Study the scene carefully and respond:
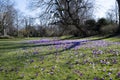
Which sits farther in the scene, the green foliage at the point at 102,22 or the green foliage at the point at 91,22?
the green foliage at the point at 91,22

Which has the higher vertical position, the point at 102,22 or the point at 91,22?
the point at 91,22

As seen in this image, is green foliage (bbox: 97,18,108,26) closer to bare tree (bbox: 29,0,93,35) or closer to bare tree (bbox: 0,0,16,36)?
bare tree (bbox: 29,0,93,35)

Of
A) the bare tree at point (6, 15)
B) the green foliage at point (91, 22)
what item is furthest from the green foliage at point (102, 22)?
the bare tree at point (6, 15)

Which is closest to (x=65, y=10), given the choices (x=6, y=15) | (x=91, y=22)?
(x=91, y=22)

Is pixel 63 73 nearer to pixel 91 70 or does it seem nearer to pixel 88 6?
pixel 91 70

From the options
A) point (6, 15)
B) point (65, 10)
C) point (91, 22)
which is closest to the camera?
point (65, 10)

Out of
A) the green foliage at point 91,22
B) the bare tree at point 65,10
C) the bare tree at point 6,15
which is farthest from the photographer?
the bare tree at point 6,15

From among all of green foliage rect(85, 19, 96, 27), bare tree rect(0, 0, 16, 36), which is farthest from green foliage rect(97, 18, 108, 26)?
bare tree rect(0, 0, 16, 36)

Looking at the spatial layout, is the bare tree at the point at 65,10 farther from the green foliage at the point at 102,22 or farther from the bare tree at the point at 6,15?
the bare tree at the point at 6,15

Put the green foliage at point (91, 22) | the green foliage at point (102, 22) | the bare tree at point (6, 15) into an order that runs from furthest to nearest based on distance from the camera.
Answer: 1. the bare tree at point (6, 15)
2. the green foliage at point (91, 22)
3. the green foliage at point (102, 22)

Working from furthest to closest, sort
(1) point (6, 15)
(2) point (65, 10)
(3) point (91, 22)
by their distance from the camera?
(1) point (6, 15) → (3) point (91, 22) → (2) point (65, 10)

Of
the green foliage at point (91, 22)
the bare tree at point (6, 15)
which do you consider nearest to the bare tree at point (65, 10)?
the green foliage at point (91, 22)

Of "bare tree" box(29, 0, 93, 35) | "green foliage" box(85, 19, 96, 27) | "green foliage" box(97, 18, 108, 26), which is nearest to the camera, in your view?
"bare tree" box(29, 0, 93, 35)

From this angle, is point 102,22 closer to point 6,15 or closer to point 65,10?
point 65,10
